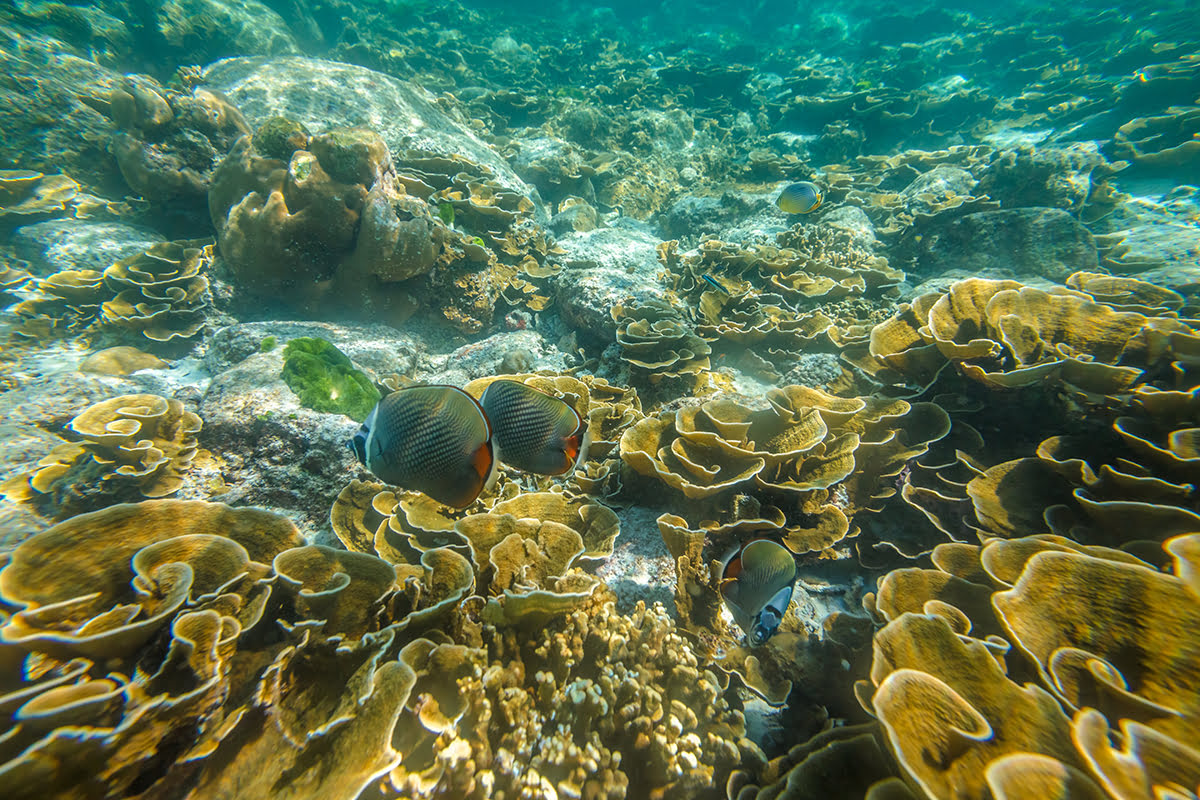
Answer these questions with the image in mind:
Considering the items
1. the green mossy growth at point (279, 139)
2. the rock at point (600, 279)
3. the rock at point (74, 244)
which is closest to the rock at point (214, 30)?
the rock at point (74, 244)

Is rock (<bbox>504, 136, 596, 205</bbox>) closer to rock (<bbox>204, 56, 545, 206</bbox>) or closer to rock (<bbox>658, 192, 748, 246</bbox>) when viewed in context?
rock (<bbox>204, 56, 545, 206</bbox>)

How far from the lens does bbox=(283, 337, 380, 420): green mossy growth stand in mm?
3551

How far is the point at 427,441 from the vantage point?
1.64m

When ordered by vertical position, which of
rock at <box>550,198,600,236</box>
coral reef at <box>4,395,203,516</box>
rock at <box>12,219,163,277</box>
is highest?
rock at <box>550,198,600,236</box>

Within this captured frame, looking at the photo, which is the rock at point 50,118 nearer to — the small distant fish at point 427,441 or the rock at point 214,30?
the rock at point 214,30

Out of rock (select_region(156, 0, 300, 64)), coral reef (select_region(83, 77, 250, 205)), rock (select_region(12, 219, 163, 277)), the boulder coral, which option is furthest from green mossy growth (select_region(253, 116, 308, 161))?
rock (select_region(156, 0, 300, 64))

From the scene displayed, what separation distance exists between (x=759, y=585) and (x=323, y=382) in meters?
3.82

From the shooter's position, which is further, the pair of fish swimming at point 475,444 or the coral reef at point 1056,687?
the pair of fish swimming at point 475,444

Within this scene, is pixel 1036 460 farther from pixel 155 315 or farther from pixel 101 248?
pixel 101 248

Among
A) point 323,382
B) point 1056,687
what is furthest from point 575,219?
point 1056,687

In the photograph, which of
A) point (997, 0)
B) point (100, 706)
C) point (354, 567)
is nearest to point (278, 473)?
point (354, 567)

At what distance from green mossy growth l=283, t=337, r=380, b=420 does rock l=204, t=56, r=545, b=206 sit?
5.41 meters

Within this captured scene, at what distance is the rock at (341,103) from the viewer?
306 inches

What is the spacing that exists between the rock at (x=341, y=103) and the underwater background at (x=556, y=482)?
123 millimetres
